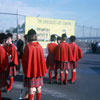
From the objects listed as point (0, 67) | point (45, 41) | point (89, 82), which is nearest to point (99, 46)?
point (45, 41)

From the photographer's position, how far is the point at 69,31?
1054 inches

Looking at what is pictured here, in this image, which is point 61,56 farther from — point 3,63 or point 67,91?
point 3,63

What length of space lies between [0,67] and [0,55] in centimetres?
31

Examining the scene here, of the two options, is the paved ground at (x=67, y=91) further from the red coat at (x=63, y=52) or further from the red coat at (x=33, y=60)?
the red coat at (x=33, y=60)

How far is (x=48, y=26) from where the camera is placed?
2534cm

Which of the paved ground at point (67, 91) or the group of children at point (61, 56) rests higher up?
the group of children at point (61, 56)

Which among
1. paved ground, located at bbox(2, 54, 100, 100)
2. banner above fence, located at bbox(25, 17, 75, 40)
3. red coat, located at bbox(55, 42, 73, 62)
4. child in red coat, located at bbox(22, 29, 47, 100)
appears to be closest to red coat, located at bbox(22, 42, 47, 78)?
child in red coat, located at bbox(22, 29, 47, 100)

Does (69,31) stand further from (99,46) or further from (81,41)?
(81,41)

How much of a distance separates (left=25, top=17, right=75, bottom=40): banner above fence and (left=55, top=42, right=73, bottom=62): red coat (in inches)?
583

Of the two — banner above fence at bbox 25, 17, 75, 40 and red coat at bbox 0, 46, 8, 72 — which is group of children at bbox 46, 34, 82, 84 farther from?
banner above fence at bbox 25, 17, 75, 40

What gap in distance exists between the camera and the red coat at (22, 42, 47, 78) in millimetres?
5359

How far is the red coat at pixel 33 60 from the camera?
211 inches

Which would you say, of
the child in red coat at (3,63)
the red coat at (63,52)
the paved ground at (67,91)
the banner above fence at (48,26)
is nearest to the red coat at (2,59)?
the child in red coat at (3,63)

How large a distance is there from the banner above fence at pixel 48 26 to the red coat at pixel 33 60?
57.2ft
